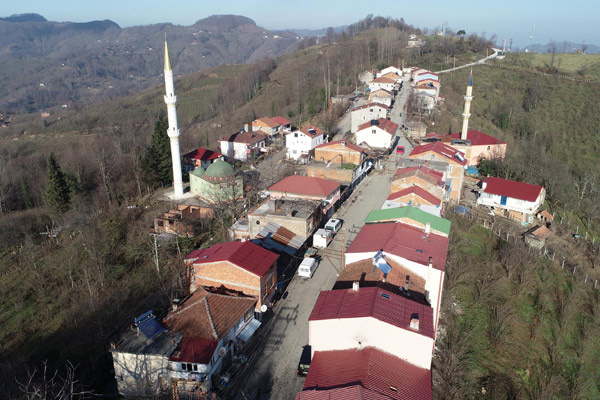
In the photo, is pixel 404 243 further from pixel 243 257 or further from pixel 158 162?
pixel 158 162

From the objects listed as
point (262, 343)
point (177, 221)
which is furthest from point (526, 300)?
point (177, 221)

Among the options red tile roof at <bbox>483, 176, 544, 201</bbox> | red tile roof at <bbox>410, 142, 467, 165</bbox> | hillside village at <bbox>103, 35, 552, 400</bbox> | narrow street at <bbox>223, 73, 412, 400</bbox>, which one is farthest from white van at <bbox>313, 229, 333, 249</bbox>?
red tile roof at <bbox>483, 176, 544, 201</bbox>

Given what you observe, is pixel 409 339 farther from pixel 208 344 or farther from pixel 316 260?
pixel 316 260

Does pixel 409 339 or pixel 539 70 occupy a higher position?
pixel 539 70

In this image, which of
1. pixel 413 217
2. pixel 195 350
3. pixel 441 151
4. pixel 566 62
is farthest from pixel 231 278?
pixel 566 62

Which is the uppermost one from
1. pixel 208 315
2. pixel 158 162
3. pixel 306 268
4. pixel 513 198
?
pixel 158 162

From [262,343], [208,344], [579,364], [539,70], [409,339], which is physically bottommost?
[579,364]

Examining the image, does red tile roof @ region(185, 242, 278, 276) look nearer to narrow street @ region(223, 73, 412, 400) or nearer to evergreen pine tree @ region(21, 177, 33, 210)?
narrow street @ region(223, 73, 412, 400)
